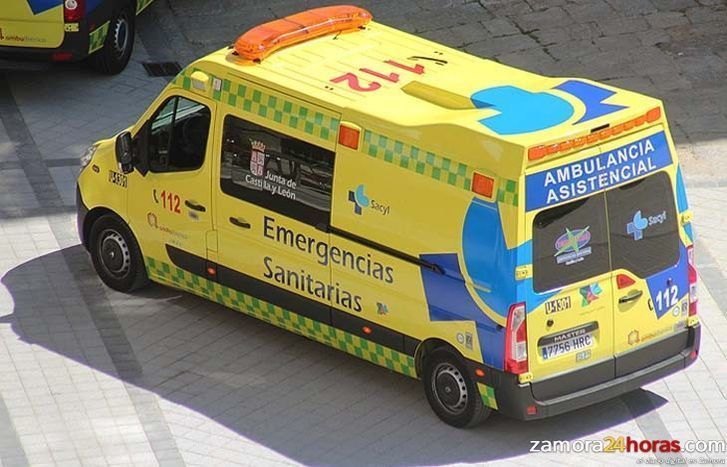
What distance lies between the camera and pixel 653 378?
10594mm

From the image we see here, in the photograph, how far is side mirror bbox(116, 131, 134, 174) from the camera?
468 inches

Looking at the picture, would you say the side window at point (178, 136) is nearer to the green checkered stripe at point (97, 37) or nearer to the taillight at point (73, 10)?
the taillight at point (73, 10)

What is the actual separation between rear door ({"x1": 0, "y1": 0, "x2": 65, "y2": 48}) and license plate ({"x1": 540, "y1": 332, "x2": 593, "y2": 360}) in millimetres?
7009

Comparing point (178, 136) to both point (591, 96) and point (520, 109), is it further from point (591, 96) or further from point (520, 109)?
point (591, 96)

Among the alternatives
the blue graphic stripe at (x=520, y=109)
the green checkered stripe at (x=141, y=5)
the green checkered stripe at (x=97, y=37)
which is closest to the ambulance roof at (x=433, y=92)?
the blue graphic stripe at (x=520, y=109)

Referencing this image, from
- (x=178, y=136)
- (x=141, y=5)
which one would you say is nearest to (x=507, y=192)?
(x=178, y=136)

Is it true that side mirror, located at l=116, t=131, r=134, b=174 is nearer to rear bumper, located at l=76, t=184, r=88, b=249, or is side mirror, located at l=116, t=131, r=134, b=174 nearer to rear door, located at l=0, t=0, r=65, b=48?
rear bumper, located at l=76, t=184, r=88, b=249

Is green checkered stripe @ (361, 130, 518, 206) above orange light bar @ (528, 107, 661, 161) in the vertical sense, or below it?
below

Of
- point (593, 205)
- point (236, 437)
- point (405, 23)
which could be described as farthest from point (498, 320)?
point (405, 23)

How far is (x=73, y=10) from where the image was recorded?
1538 centimetres

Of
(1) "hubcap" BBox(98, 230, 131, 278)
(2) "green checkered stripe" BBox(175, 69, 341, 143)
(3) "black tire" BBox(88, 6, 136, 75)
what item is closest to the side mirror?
(1) "hubcap" BBox(98, 230, 131, 278)

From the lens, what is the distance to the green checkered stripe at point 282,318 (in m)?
10.8

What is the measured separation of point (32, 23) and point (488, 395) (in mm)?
6939

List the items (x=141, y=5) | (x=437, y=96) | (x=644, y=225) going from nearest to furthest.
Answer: (x=644, y=225), (x=437, y=96), (x=141, y=5)
